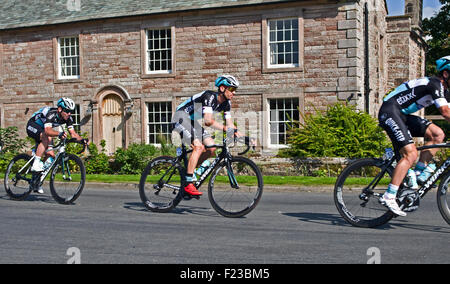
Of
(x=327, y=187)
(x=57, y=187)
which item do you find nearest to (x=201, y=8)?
(x=327, y=187)

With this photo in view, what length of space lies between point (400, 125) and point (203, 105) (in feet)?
9.40

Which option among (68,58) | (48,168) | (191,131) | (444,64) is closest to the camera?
(444,64)

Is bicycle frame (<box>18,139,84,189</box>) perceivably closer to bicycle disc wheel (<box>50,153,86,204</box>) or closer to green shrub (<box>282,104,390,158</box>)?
bicycle disc wheel (<box>50,153,86,204</box>)

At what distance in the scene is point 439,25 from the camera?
123ft

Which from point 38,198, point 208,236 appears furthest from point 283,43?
point 208,236

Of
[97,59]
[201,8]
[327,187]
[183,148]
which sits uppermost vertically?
[201,8]

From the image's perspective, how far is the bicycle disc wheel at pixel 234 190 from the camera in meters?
7.83

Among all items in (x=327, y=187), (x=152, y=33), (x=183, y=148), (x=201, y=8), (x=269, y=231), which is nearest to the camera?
(x=269, y=231)

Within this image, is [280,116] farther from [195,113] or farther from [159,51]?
[195,113]

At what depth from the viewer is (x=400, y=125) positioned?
6.69 metres

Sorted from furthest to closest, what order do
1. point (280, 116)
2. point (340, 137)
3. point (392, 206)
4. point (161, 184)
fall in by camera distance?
1. point (280, 116)
2. point (340, 137)
3. point (161, 184)
4. point (392, 206)
